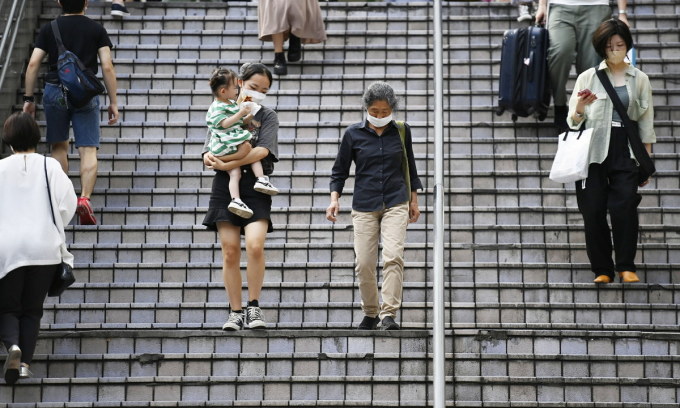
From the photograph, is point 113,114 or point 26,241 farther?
point 113,114

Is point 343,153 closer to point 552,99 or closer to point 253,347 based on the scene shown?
point 253,347

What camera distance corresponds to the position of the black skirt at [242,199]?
27.9 ft

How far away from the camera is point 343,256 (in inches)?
377

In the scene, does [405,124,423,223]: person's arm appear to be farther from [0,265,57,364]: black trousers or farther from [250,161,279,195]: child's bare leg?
[0,265,57,364]: black trousers

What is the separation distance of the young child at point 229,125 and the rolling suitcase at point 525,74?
9.07 feet

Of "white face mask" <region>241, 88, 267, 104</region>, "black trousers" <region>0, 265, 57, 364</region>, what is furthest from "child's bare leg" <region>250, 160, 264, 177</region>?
"black trousers" <region>0, 265, 57, 364</region>

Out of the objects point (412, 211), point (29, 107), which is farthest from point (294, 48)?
point (412, 211)

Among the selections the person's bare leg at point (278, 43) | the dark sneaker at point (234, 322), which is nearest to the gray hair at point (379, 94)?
the dark sneaker at point (234, 322)

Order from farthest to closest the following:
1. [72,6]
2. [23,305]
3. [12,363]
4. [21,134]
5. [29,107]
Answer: [72,6] → [29,107] → [21,134] → [23,305] → [12,363]

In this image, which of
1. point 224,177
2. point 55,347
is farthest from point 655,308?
point 55,347

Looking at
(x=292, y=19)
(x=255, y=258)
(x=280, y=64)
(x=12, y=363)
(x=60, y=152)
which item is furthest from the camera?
(x=292, y=19)

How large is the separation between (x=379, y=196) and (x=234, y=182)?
899 millimetres

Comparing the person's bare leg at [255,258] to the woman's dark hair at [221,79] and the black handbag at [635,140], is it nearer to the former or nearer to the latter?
the woman's dark hair at [221,79]

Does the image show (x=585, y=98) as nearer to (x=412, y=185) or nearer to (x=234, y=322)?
(x=412, y=185)
